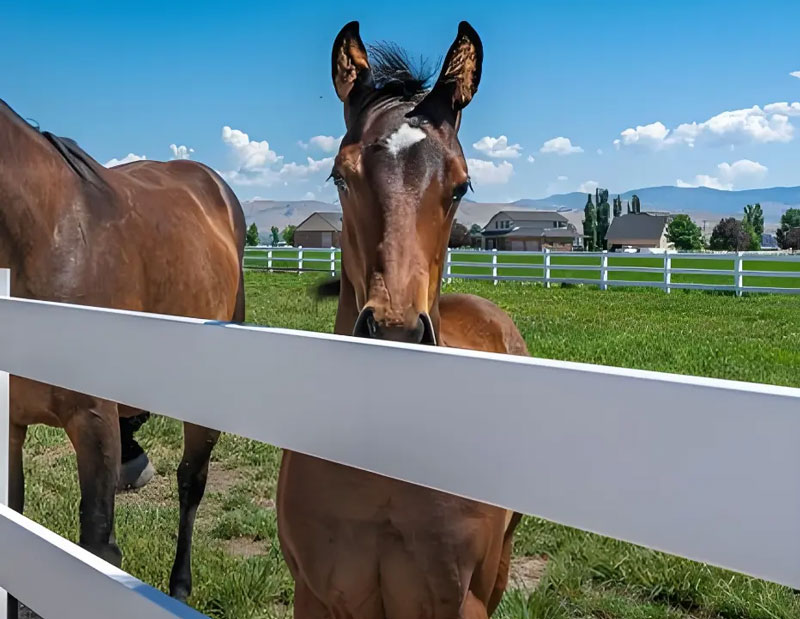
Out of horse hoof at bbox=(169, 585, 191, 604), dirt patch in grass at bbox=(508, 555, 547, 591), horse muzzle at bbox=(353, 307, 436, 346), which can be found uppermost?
horse muzzle at bbox=(353, 307, 436, 346)

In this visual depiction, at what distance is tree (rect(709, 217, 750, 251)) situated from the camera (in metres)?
108

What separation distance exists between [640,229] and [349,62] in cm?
11408

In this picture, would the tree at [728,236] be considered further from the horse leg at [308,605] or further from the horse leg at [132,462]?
the horse leg at [308,605]

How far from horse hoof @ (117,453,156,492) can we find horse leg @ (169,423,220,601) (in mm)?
837

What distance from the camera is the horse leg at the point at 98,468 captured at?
9.77 feet

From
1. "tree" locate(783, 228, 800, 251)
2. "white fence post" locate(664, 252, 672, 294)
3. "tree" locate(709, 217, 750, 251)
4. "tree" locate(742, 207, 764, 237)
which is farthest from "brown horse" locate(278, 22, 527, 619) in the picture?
"tree" locate(742, 207, 764, 237)

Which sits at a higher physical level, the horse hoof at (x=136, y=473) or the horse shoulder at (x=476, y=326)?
the horse shoulder at (x=476, y=326)

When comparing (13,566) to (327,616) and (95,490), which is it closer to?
(327,616)

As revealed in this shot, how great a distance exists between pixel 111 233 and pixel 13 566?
6.57 ft

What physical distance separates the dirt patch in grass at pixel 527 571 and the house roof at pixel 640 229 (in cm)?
10918

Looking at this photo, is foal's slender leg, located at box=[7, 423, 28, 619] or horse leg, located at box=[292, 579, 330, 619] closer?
horse leg, located at box=[292, 579, 330, 619]

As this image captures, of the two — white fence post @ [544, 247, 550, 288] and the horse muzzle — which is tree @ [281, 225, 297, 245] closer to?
white fence post @ [544, 247, 550, 288]

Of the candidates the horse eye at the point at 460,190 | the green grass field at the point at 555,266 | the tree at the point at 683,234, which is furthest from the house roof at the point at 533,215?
the horse eye at the point at 460,190

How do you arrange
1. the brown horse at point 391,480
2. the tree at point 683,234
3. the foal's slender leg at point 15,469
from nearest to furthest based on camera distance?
the brown horse at point 391,480, the foal's slender leg at point 15,469, the tree at point 683,234
